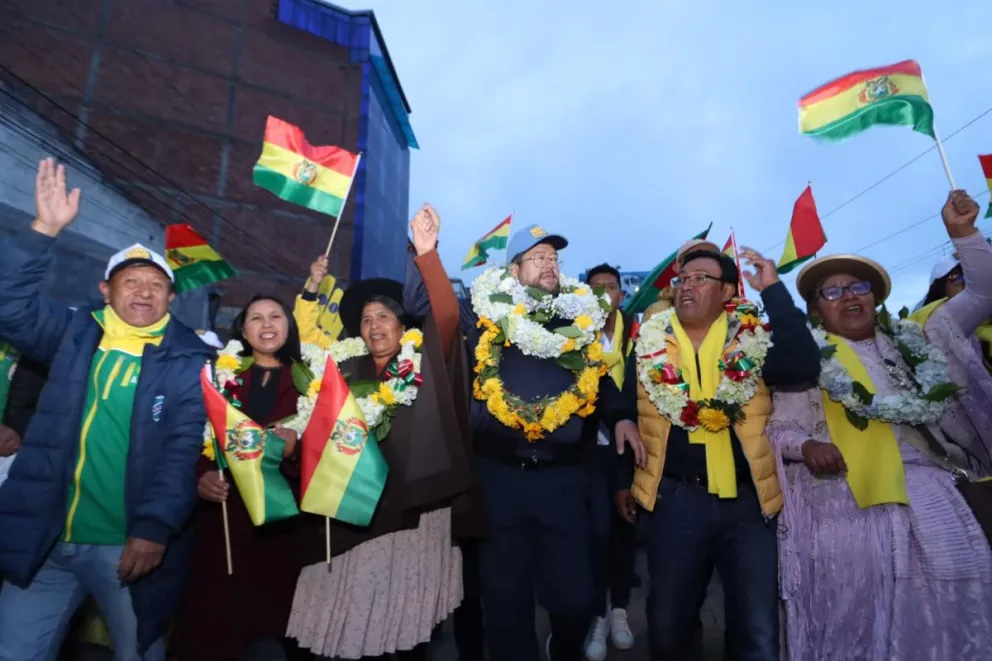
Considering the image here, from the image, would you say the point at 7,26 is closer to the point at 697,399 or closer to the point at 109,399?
the point at 109,399

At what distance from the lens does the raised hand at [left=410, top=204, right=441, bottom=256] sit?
3270 mm

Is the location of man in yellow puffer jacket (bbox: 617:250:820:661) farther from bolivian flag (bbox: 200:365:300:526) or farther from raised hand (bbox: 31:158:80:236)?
raised hand (bbox: 31:158:80:236)

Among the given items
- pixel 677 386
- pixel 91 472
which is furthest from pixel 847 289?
pixel 91 472

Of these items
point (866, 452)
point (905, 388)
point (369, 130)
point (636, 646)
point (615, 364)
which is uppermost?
point (369, 130)

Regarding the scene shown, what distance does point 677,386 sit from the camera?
314 centimetres

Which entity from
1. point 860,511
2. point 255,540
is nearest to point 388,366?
point 255,540

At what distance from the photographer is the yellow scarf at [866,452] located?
2.81 metres

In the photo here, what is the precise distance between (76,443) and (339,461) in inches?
50.5

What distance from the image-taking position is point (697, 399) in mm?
3082

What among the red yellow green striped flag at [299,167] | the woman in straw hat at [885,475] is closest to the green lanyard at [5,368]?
the red yellow green striped flag at [299,167]

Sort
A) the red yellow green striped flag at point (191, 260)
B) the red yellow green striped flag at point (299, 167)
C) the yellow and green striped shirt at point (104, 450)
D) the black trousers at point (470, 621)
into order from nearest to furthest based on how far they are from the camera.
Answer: the yellow and green striped shirt at point (104, 450) < the black trousers at point (470, 621) < the red yellow green striped flag at point (299, 167) < the red yellow green striped flag at point (191, 260)

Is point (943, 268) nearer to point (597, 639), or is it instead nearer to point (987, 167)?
point (987, 167)

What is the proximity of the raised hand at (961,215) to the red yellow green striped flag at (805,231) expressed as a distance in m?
1.24

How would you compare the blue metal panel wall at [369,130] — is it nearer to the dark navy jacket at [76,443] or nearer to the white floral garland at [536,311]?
the white floral garland at [536,311]
